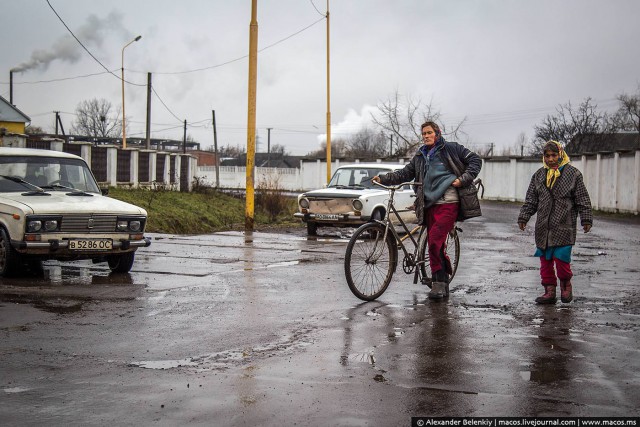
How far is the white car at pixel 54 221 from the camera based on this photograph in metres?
9.89

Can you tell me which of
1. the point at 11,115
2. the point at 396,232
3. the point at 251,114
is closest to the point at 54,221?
the point at 396,232

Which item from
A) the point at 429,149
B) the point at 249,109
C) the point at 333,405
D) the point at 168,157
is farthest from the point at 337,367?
the point at 168,157

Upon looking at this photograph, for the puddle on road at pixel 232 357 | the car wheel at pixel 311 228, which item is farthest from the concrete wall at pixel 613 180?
the puddle on road at pixel 232 357

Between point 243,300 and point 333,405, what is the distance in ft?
13.0

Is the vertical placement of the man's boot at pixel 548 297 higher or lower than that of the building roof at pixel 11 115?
lower

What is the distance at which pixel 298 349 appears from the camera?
604cm

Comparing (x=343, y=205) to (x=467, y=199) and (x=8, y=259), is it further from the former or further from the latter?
(x=467, y=199)

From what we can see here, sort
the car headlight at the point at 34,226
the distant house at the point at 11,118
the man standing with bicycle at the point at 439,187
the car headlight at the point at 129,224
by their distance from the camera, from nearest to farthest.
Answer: the man standing with bicycle at the point at 439,187 → the car headlight at the point at 34,226 → the car headlight at the point at 129,224 → the distant house at the point at 11,118

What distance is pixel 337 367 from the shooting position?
17.9ft

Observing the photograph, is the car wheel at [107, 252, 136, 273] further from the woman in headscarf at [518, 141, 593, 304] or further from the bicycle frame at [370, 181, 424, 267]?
the woman in headscarf at [518, 141, 593, 304]

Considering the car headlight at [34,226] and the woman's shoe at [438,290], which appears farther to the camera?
the car headlight at [34,226]

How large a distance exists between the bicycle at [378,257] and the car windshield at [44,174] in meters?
4.79

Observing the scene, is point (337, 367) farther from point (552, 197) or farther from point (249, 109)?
point (249, 109)

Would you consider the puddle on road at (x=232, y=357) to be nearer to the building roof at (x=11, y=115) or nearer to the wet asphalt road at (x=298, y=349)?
the wet asphalt road at (x=298, y=349)
